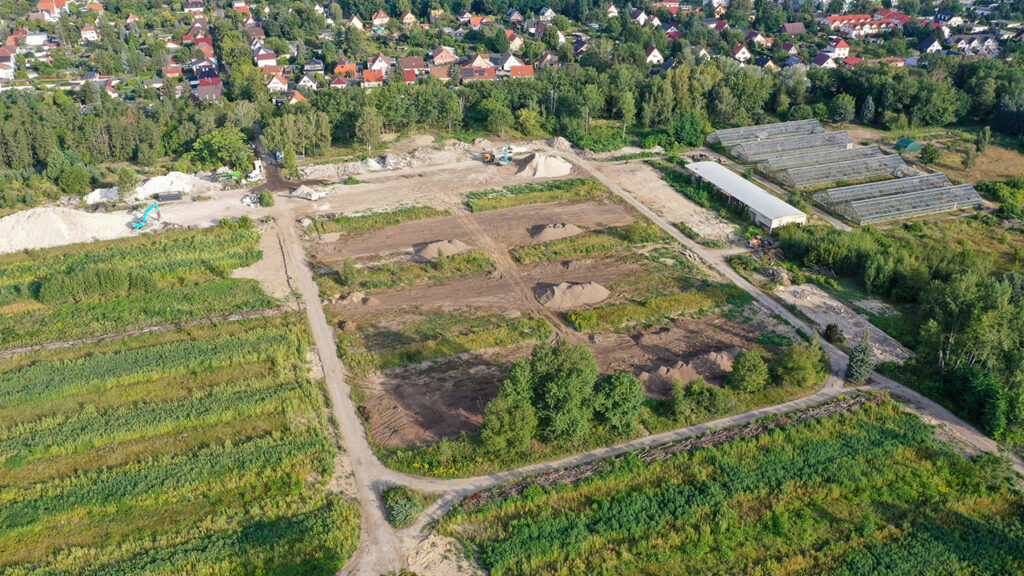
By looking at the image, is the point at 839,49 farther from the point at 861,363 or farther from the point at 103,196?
the point at 103,196

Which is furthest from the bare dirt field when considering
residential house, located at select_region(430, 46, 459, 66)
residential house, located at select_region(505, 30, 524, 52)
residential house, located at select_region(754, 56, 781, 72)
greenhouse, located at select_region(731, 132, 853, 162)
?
residential house, located at select_region(505, 30, 524, 52)

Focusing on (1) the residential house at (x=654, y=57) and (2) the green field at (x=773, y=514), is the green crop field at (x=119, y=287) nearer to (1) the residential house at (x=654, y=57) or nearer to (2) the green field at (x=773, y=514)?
(2) the green field at (x=773, y=514)

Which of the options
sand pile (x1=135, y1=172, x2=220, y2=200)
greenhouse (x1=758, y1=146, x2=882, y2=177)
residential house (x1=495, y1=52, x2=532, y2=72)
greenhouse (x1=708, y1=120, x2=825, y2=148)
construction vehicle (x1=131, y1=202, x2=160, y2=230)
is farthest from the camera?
residential house (x1=495, y1=52, x2=532, y2=72)

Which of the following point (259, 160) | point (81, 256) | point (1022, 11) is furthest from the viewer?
point (1022, 11)

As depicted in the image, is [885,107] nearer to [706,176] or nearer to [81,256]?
[706,176]

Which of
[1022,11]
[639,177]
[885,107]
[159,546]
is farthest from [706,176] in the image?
[1022,11]

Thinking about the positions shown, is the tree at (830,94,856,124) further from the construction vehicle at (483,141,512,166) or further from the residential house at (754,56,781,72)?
the construction vehicle at (483,141,512,166)
